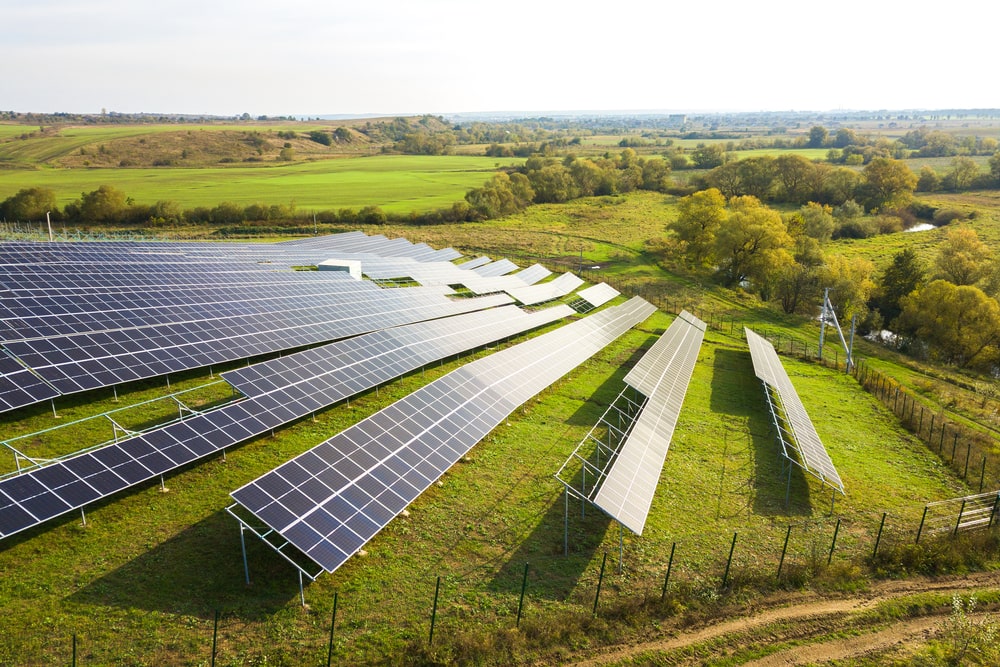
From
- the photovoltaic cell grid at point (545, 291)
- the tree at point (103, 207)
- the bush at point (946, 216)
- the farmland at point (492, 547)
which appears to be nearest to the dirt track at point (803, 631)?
the farmland at point (492, 547)

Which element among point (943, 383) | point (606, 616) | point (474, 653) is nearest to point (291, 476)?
point (474, 653)

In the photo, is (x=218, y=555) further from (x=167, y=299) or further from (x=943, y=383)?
(x=943, y=383)

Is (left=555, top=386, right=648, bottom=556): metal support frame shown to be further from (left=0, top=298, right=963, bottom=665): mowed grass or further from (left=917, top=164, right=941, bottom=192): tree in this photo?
A: (left=917, top=164, right=941, bottom=192): tree

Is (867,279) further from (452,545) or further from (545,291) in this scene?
(452,545)

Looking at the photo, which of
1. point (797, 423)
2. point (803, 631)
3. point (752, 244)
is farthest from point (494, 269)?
point (803, 631)

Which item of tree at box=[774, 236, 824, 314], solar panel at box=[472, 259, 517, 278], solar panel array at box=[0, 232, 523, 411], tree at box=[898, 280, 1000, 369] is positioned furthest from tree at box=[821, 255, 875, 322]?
solar panel array at box=[0, 232, 523, 411]

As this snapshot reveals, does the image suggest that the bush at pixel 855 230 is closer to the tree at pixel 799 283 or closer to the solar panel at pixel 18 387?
the tree at pixel 799 283
